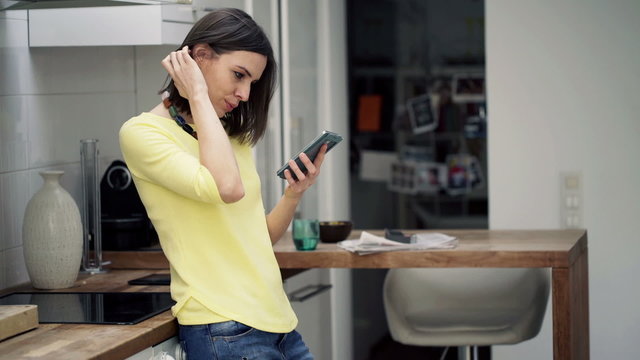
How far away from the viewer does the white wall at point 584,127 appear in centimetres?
411

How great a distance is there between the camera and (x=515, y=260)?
2830 mm

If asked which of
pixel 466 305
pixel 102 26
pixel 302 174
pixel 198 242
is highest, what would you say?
pixel 102 26

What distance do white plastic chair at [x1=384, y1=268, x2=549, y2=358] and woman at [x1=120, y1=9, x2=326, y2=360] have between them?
1183 mm

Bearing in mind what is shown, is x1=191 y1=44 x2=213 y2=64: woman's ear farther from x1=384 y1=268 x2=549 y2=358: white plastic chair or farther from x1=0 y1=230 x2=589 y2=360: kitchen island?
x1=384 y1=268 x2=549 y2=358: white plastic chair

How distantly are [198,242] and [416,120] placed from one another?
4.39m

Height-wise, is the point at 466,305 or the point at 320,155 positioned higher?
the point at 320,155

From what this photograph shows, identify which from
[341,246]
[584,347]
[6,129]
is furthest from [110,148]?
[584,347]

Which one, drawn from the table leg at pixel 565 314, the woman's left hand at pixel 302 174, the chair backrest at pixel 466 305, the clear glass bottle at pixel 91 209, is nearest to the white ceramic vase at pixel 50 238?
the clear glass bottle at pixel 91 209

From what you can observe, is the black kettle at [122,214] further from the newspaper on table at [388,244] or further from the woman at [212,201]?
the woman at [212,201]

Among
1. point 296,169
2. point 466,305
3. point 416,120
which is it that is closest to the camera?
point 296,169

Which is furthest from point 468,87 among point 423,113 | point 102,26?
point 102,26

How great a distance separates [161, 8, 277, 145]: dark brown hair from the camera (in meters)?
2.30

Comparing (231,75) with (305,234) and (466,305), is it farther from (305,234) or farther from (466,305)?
(466,305)

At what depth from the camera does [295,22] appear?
3969mm
